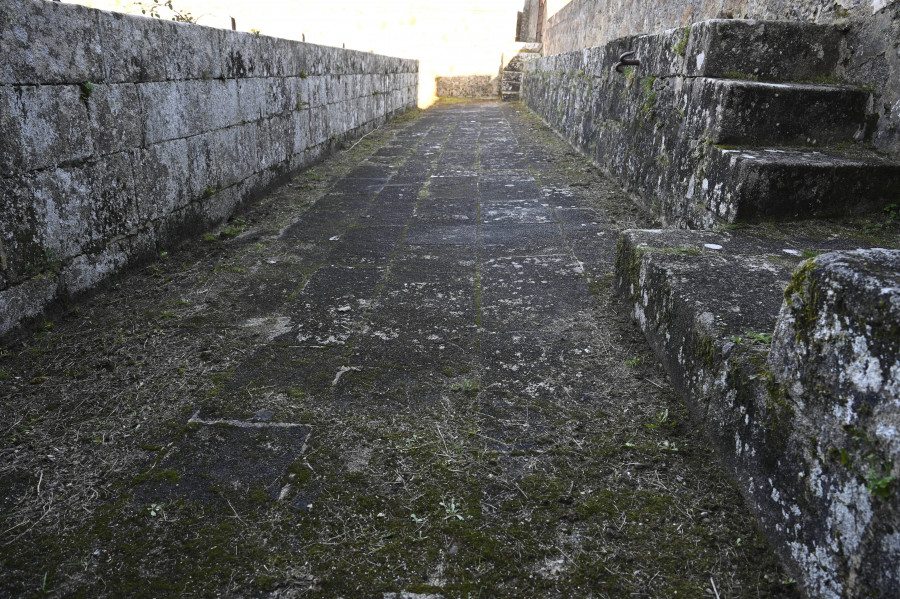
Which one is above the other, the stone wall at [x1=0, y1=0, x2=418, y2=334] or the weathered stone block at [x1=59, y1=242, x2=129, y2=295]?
the stone wall at [x1=0, y1=0, x2=418, y2=334]

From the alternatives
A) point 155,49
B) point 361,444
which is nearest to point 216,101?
point 155,49

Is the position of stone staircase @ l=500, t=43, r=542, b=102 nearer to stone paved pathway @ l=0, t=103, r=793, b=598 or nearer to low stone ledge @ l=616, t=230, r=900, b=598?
stone paved pathway @ l=0, t=103, r=793, b=598

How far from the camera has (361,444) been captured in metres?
2.08

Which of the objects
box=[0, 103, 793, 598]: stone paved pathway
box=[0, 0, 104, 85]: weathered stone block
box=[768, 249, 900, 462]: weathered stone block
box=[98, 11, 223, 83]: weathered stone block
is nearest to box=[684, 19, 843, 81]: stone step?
box=[0, 103, 793, 598]: stone paved pathway

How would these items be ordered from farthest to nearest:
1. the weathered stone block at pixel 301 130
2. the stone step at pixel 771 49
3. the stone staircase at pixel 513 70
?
the stone staircase at pixel 513 70 < the weathered stone block at pixel 301 130 < the stone step at pixel 771 49

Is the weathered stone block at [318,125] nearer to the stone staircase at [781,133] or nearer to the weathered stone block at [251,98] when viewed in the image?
the weathered stone block at [251,98]

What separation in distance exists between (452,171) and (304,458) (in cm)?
550

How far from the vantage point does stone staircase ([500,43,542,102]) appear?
20609mm

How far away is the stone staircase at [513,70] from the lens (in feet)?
67.6

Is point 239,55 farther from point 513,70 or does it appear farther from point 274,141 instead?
point 513,70

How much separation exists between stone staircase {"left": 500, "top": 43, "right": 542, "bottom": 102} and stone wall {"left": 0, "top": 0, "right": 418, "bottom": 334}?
15972 millimetres

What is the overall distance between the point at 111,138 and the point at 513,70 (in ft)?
64.1

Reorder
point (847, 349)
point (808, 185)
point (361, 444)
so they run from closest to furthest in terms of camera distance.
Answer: point (847, 349) < point (361, 444) < point (808, 185)

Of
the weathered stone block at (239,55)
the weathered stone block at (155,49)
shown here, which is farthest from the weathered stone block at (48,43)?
the weathered stone block at (239,55)
